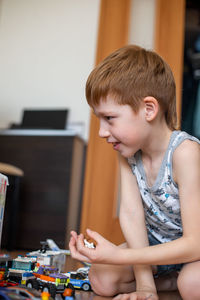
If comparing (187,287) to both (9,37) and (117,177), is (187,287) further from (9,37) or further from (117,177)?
(9,37)

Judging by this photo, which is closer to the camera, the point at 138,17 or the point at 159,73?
the point at 159,73

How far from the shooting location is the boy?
2.27ft

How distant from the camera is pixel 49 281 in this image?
2.56 ft

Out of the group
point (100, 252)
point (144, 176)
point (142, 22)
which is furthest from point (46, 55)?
point (100, 252)

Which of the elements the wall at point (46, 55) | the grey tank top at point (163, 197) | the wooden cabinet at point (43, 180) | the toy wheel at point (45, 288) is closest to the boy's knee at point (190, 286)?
the grey tank top at point (163, 197)

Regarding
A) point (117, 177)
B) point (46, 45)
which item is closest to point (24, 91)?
point (46, 45)

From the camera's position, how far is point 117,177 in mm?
2064

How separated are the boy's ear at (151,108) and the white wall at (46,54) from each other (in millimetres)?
1820

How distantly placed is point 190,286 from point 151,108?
0.39 m

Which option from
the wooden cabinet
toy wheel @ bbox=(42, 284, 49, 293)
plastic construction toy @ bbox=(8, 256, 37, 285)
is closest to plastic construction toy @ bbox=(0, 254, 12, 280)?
plastic construction toy @ bbox=(8, 256, 37, 285)

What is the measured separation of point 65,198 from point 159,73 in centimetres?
140

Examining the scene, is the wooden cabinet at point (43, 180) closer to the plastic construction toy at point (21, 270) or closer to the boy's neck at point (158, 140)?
the plastic construction toy at point (21, 270)

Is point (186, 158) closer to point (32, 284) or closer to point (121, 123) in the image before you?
point (121, 123)

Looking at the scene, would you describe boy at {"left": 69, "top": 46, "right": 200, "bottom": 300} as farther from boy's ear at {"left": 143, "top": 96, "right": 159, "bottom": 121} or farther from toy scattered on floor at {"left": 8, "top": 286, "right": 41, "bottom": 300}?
toy scattered on floor at {"left": 8, "top": 286, "right": 41, "bottom": 300}
